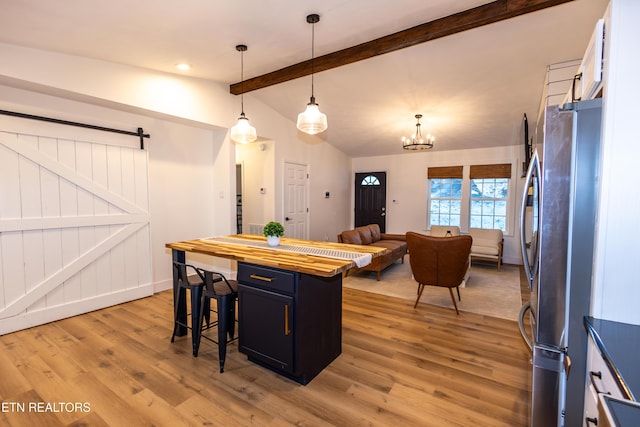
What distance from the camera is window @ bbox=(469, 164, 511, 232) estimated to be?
20.9ft

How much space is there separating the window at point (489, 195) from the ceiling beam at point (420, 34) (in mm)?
4308

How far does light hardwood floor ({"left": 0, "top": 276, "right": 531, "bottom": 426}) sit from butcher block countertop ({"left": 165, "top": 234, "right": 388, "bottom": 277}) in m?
0.89

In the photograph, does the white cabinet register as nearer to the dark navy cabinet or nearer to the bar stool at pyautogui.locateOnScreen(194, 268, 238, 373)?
the dark navy cabinet

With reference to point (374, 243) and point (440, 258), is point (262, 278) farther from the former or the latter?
point (374, 243)

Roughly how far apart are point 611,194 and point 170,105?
4237mm

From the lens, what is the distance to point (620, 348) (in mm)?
1102

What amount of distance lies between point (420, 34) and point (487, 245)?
4370 millimetres

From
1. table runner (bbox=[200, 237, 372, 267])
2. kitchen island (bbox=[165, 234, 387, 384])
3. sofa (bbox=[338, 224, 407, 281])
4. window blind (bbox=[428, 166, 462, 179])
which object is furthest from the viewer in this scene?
window blind (bbox=[428, 166, 462, 179])

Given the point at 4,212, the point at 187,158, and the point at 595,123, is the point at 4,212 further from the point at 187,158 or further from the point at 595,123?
the point at 595,123

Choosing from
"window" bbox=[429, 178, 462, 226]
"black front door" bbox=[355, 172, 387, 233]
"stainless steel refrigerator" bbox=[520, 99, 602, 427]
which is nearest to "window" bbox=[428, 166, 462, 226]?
"window" bbox=[429, 178, 462, 226]

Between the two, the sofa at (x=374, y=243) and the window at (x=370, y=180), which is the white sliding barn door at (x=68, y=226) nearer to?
the sofa at (x=374, y=243)

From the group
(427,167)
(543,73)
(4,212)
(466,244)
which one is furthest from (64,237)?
(427,167)

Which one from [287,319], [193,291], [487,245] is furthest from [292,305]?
[487,245]

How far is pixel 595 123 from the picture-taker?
1371 millimetres
